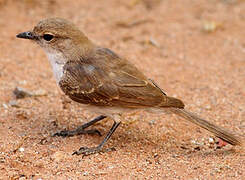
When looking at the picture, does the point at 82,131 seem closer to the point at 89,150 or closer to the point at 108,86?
the point at 89,150

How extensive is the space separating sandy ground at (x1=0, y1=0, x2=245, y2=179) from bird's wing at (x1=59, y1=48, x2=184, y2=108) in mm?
750

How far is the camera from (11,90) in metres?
7.48

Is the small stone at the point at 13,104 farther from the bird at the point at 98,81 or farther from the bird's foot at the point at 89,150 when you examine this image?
the bird's foot at the point at 89,150

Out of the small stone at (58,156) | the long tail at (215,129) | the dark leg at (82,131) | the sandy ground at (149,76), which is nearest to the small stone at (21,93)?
the sandy ground at (149,76)

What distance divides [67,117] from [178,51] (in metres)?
3.51

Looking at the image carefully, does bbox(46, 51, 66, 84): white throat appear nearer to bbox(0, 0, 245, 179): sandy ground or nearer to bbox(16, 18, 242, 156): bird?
bbox(16, 18, 242, 156): bird

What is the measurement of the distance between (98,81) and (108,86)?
0.17m

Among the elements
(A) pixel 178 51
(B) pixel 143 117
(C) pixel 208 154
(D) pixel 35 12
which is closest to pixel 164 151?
(C) pixel 208 154

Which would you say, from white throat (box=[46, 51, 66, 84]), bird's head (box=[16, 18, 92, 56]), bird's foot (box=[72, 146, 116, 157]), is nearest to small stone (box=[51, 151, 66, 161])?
bird's foot (box=[72, 146, 116, 157])

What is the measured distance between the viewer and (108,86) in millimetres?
5789

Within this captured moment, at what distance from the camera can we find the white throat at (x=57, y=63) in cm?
601

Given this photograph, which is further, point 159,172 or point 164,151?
point 164,151

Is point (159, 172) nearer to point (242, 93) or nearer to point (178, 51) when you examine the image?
point (242, 93)

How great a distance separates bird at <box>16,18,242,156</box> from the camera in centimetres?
579
